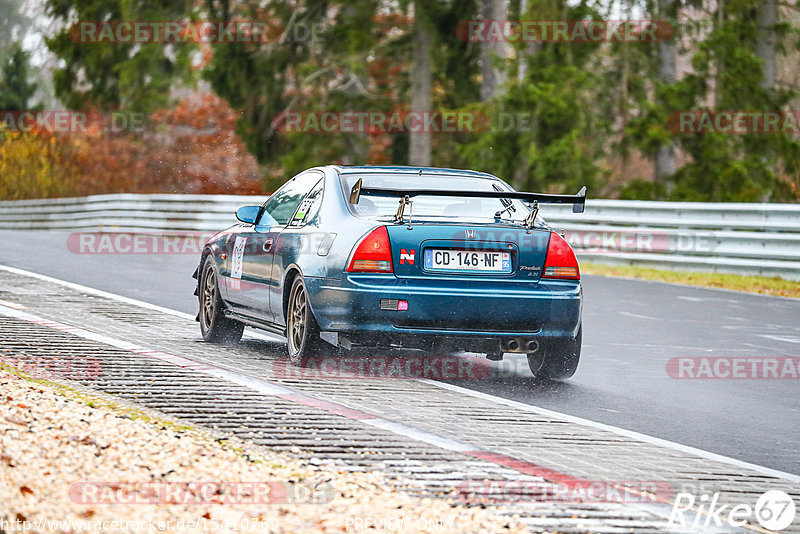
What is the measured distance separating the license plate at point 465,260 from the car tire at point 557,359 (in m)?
0.79

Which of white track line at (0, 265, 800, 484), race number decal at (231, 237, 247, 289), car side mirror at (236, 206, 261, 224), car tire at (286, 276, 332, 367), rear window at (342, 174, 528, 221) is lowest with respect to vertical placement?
white track line at (0, 265, 800, 484)

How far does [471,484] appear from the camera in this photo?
18.8 ft

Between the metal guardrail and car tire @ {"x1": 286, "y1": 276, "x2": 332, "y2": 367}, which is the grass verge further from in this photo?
car tire @ {"x1": 286, "y1": 276, "x2": 332, "y2": 367}

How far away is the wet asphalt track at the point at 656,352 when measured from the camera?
8.03 m

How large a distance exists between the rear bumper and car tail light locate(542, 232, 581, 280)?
0.64ft

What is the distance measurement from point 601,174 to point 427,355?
901 inches

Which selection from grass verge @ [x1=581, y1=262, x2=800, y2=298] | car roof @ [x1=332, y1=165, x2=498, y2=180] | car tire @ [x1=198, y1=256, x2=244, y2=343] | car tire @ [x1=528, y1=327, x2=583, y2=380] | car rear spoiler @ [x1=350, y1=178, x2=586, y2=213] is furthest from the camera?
grass verge @ [x1=581, y1=262, x2=800, y2=298]

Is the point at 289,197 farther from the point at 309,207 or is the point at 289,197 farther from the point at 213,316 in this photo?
the point at 213,316

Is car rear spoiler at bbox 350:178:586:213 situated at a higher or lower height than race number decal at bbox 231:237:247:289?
higher

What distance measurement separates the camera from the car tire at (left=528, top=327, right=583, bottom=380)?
30.9 feet

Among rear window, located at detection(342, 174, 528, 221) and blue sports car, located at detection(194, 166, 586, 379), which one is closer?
blue sports car, located at detection(194, 166, 586, 379)

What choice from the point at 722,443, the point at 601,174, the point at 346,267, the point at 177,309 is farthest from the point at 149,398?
the point at 601,174

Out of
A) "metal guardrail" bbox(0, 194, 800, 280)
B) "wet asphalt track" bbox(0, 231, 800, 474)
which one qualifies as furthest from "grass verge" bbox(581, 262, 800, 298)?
"wet asphalt track" bbox(0, 231, 800, 474)

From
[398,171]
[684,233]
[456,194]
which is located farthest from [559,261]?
[684,233]
